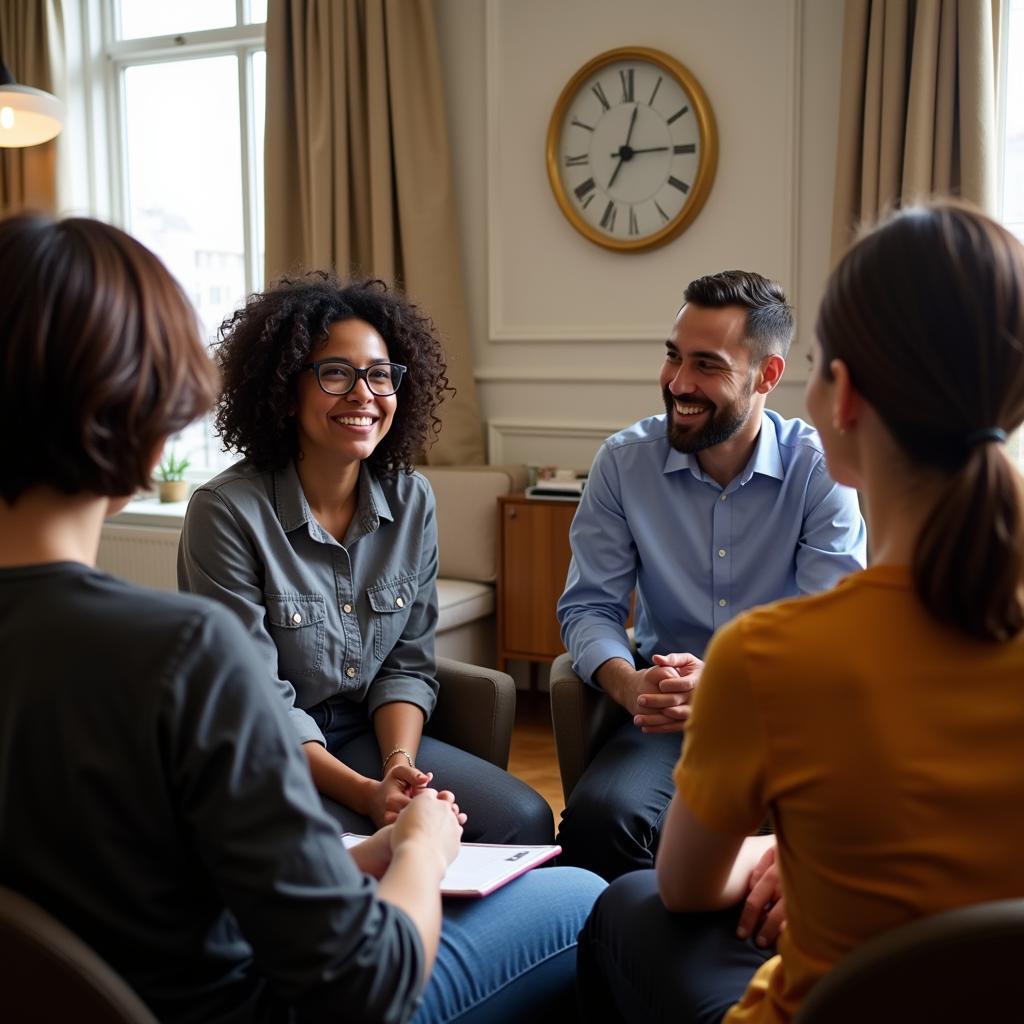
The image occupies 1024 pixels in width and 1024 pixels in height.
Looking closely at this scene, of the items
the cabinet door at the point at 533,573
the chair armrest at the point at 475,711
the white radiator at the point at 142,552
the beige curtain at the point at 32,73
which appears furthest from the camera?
the beige curtain at the point at 32,73

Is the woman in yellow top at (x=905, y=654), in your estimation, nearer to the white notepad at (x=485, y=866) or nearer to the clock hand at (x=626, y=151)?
the white notepad at (x=485, y=866)

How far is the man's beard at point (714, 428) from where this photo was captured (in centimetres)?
229

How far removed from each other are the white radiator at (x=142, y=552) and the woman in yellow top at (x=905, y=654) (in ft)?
13.3

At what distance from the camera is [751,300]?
7.70 ft

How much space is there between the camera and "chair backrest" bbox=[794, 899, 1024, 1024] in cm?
82

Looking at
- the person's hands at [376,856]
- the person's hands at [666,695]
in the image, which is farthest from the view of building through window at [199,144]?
the person's hands at [376,856]

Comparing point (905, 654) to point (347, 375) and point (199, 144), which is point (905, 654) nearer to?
point (347, 375)

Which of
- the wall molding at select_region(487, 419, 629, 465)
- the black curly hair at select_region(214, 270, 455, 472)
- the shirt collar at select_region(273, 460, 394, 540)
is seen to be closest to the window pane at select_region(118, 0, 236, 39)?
the wall molding at select_region(487, 419, 629, 465)

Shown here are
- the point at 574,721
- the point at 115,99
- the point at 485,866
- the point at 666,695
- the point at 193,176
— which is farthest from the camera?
the point at 115,99

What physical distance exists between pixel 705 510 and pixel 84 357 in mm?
1613

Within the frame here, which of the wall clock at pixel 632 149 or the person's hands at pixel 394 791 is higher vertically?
the wall clock at pixel 632 149

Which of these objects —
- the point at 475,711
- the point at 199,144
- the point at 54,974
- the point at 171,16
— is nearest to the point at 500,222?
the point at 199,144

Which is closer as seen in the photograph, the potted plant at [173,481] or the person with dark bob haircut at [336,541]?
the person with dark bob haircut at [336,541]

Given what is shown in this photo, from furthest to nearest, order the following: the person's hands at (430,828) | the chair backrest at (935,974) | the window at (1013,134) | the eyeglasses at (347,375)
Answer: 1. the window at (1013,134)
2. the eyeglasses at (347,375)
3. the person's hands at (430,828)
4. the chair backrest at (935,974)
